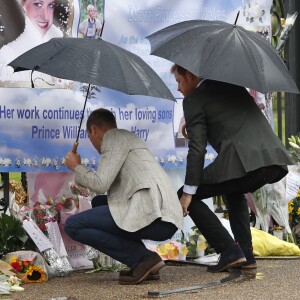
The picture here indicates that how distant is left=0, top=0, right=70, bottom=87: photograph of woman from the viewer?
8.13m

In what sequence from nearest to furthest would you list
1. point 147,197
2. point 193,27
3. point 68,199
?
1. point 147,197
2. point 193,27
3. point 68,199

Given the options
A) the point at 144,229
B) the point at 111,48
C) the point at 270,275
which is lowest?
the point at 270,275

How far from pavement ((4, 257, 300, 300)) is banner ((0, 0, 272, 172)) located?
1.04 meters

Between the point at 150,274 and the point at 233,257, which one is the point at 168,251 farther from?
the point at 150,274

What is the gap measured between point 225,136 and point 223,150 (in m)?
0.11

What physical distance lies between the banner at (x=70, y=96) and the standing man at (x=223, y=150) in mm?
1139

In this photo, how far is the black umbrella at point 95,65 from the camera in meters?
6.97

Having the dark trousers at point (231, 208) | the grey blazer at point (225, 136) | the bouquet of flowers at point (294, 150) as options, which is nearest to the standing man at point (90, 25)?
the grey blazer at point (225, 136)

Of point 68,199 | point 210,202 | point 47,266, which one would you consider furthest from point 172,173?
point 47,266

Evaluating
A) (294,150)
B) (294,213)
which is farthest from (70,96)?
(294,213)

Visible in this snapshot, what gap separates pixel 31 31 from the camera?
→ 823cm

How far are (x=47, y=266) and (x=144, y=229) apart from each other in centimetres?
106

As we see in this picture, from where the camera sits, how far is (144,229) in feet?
23.4

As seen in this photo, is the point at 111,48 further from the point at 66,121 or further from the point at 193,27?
the point at 66,121
